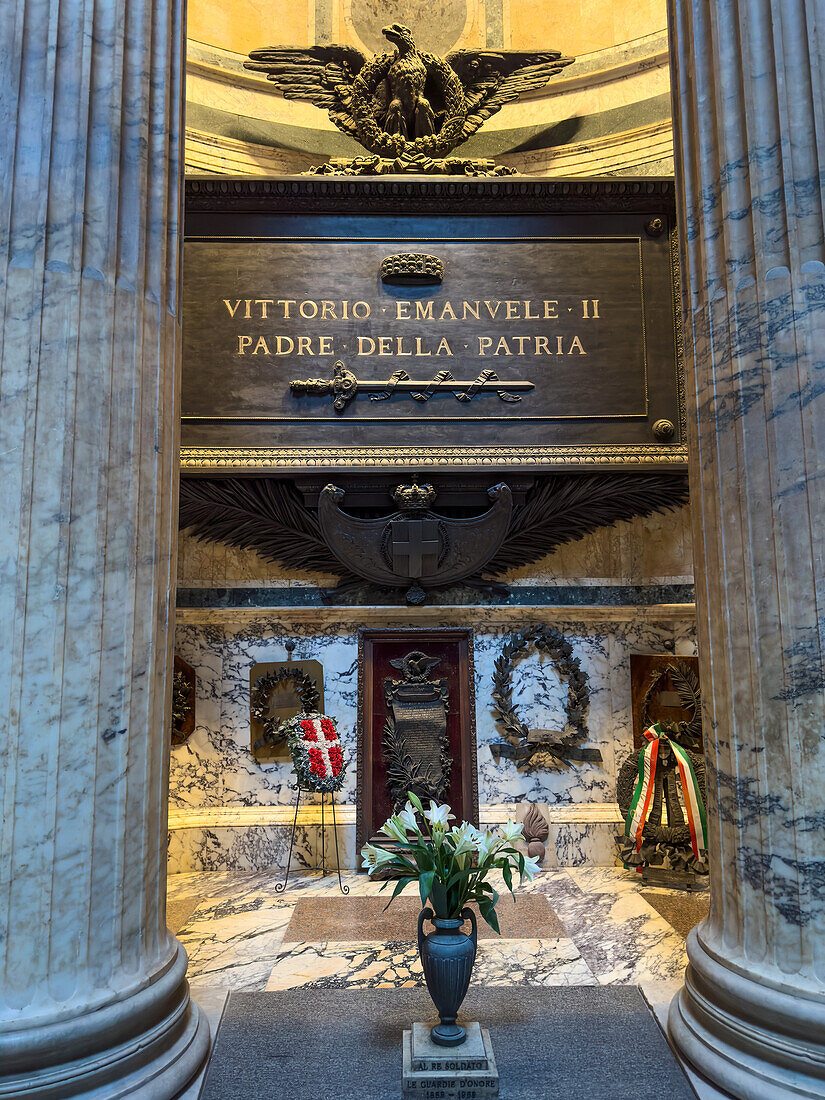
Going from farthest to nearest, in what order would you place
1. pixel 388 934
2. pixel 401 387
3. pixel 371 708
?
pixel 371 708, pixel 401 387, pixel 388 934

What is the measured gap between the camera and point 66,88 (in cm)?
304

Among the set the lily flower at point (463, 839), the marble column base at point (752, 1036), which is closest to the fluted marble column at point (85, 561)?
the lily flower at point (463, 839)

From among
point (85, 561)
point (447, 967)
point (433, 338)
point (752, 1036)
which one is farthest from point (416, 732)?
point (85, 561)

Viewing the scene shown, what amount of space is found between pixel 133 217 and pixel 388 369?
3.15 metres

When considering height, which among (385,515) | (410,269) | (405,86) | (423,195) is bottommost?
(385,515)

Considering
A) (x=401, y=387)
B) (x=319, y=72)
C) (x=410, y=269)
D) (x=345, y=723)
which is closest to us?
(x=401, y=387)

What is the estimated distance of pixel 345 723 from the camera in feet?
21.8

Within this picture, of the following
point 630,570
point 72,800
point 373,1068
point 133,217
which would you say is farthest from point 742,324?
point 630,570

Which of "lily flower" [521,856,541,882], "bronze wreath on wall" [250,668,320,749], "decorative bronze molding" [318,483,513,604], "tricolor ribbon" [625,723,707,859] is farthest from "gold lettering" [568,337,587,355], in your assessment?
"lily flower" [521,856,541,882]

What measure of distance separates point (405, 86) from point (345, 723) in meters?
5.33

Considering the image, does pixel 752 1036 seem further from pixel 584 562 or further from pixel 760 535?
pixel 584 562

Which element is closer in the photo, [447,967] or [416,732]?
[447,967]

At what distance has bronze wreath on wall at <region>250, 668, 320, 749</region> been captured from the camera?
6.54 metres

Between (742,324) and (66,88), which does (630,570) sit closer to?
(742,324)
